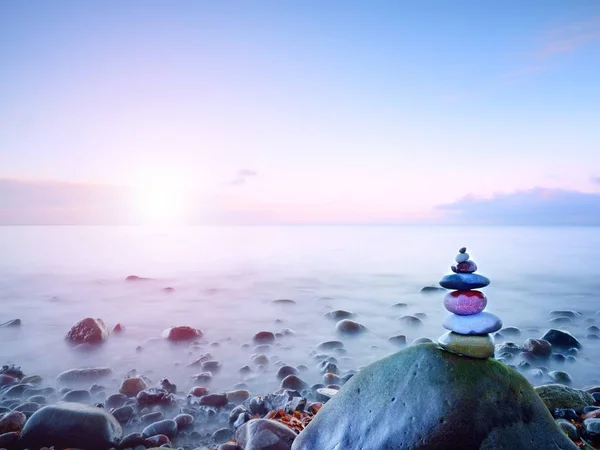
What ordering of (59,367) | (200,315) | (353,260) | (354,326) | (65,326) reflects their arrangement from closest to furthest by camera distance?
(59,367) < (354,326) < (65,326) < (200,315) < (353,260)

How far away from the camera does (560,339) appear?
31.5ft

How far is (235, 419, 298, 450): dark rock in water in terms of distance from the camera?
4297 millimetres

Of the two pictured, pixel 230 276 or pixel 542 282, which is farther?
pixel 230 276

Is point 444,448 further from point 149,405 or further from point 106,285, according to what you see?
point 106,285

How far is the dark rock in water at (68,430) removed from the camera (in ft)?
15.6

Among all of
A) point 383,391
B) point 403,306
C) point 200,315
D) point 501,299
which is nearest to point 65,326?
point 200,315

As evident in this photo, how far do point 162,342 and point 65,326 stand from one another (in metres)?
4.31

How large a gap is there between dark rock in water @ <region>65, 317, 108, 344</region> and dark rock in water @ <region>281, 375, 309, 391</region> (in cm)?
532

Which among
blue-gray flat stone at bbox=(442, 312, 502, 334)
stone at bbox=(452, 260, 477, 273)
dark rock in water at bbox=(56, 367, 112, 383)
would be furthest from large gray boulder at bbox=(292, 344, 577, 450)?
dark rock in water at bbox=(56, 367, 112, 383)

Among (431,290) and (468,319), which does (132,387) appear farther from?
(431,290)

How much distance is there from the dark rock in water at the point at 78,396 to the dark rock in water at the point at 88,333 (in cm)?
304

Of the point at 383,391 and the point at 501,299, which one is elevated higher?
the point at 383,391

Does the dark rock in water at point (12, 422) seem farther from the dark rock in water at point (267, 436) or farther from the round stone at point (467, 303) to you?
the round stone at point (467, 303)

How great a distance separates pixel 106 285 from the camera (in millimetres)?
20500
